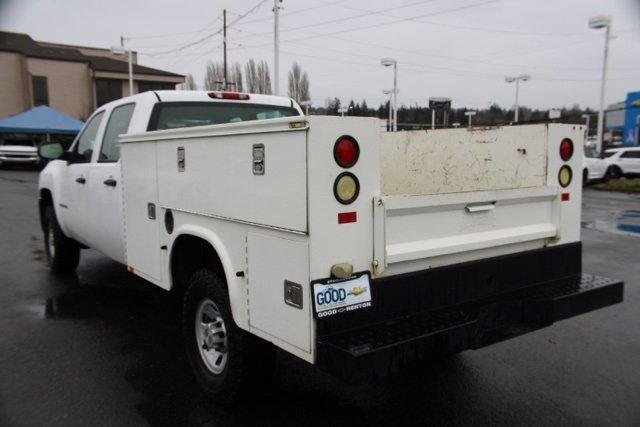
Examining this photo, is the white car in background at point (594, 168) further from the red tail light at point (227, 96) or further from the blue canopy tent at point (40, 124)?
the blue canopy tent at point (40, 124)

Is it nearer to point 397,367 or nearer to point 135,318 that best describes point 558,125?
point 397,367

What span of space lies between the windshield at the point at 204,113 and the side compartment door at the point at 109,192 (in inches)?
15.5

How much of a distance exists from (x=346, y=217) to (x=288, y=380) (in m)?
1.69

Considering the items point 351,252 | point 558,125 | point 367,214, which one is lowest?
point 351,252

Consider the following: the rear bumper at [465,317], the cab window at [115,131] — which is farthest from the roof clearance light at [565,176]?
the cab window at [115,131]

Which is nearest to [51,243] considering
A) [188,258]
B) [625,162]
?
[188,258]

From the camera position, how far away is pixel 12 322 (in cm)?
506

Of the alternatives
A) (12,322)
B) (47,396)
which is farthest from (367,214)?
(12,322)

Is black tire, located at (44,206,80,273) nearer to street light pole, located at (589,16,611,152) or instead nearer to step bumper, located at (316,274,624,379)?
step bumper, located at (316,274,624,379)

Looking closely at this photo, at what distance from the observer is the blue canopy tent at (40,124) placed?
104 ft

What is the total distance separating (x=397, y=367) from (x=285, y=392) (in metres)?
1.32

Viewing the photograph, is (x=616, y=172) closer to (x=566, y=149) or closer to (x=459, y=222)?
(x=566, y=149)

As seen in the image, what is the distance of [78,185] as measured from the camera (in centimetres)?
557

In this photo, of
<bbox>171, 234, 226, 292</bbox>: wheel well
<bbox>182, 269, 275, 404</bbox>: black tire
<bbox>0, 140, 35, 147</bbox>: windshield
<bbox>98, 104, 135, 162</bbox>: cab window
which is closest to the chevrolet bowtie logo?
<bbox>182, 269, 275, 404</bbox>: black tire
